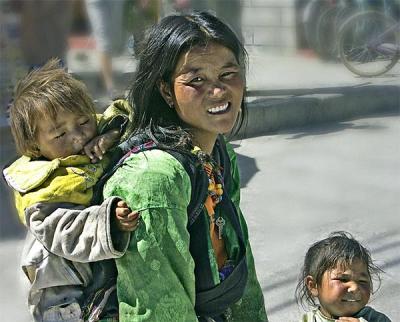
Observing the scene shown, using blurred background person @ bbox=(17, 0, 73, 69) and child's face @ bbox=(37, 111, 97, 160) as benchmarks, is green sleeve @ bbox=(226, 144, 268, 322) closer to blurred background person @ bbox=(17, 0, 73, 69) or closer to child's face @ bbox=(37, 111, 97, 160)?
child's face @ bbox=(37, 111, 97, 160)

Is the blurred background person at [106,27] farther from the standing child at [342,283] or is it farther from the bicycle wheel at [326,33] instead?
the standing child at [342,283]

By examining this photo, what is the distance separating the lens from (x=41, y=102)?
5.98 ft

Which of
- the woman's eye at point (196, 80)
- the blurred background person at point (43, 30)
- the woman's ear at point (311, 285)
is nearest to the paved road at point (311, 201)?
the woman's ear at point (311, 285)

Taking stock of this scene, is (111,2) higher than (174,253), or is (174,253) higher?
(174,253)

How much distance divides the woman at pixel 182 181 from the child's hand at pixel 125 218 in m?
0.01

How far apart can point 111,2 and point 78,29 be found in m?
0.97

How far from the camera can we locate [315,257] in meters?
2.46

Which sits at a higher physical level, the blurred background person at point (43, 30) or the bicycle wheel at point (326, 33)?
the blurred background person at point (43, 30)

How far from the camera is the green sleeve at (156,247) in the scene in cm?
168

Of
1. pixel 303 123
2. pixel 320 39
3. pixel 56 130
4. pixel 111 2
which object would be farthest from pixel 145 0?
pixel 56 130

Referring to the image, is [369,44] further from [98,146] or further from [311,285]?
[98,146]

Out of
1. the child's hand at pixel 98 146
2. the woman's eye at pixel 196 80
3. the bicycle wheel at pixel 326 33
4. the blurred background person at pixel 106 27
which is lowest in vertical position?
the bicycle wheel at pixel 326 33

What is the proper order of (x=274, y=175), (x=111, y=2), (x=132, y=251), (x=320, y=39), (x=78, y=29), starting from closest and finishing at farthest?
(x=132, y=251), (x=274, y=175), (x=111, y=2), (x=78, y=29), (x=320, y=39)

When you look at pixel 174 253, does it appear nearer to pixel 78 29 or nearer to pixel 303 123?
pixel 303 123
